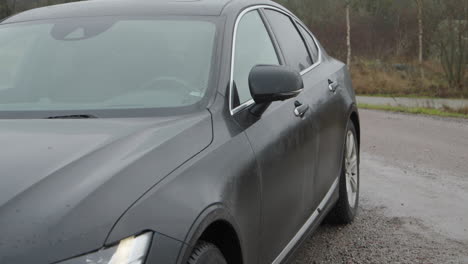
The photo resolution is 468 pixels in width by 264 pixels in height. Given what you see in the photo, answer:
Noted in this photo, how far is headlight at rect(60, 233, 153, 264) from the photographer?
186cm

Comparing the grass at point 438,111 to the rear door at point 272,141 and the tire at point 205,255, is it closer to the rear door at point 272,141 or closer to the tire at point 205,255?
the rear door at point 272,141

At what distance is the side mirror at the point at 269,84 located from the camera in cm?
305

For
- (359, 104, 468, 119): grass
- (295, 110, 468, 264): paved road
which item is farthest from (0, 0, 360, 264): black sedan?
(359, 104, 468, 119): grass

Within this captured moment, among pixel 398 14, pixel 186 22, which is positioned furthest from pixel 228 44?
pixel 398 14

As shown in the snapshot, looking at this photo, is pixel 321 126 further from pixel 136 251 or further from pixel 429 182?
pixel 429 182

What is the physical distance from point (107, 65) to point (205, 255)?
1.34 meters

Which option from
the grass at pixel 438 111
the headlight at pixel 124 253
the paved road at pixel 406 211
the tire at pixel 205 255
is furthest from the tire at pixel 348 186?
the grass at pixel 438 111

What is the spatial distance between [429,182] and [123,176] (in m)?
5.23

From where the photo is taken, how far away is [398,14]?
4994 centimetres

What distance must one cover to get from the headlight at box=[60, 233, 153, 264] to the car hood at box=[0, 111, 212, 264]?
0.08 ft

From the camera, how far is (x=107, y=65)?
10.8ft

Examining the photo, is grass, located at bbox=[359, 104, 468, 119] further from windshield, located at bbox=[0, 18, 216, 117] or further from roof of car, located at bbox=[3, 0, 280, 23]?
windshield, located at bbox=[0, 18, 216, 117]

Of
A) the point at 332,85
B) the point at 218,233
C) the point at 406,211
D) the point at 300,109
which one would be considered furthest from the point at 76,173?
the point at 406,211

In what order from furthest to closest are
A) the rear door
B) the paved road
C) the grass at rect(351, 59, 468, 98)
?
1. the grass at rect(351, 59, 468, 98)
2. the paved road
3. the rear door
